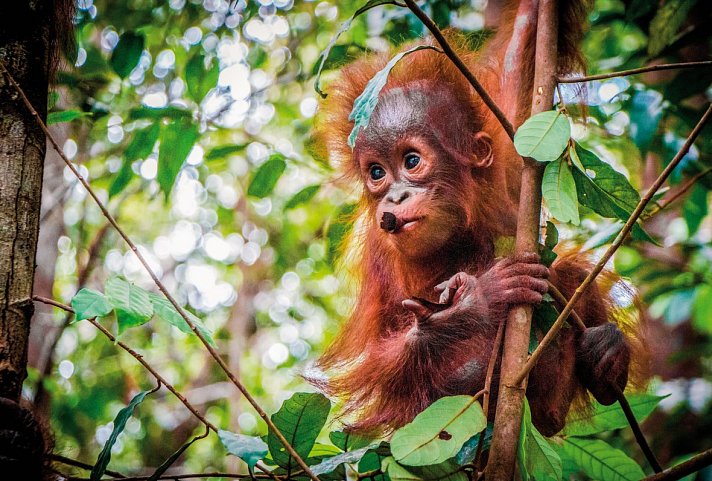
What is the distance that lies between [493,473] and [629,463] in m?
0.96

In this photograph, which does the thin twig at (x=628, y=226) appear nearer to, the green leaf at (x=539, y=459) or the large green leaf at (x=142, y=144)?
the green leaf at (x=539, y=459)

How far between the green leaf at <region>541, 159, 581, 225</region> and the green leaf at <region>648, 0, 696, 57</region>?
2.26 metres

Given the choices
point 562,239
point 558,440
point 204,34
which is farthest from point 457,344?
point 204,34

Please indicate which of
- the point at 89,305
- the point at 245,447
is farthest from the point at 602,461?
Answer: the point at 89,305

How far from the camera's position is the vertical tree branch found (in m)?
1.82

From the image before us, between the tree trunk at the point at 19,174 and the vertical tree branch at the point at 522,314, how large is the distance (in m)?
1.42

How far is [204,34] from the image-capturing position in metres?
5.29

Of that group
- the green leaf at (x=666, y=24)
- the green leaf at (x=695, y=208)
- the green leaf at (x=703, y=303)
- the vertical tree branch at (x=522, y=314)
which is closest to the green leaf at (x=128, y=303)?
the vertical tree branch at (x=522, y=314)

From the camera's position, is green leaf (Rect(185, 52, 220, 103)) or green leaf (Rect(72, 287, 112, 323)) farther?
green leaf (Rect(185, 52, 220, 103))

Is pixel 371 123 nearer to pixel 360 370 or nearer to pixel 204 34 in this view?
pixel 360 370

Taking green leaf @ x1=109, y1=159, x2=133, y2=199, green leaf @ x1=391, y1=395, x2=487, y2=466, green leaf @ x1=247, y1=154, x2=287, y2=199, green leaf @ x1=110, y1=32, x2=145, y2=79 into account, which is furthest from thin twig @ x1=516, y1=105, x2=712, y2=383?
green leaf @ x1=110, y1=32, x2=145, y2=79

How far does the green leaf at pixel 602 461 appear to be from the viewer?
97.1 inches

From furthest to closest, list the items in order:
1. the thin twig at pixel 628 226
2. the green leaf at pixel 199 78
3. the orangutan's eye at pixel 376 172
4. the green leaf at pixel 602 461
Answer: the green leaf at pixel 199 78 → the orangutan's eye at pixel 376 172 → the green leaf at pixel 602 461 → the thin twig at pixel 628 226

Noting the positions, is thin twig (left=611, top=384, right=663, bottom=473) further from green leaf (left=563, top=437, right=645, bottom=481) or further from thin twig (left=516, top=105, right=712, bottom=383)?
thin twig (left=516, top=105, right=712, bottom=383)
